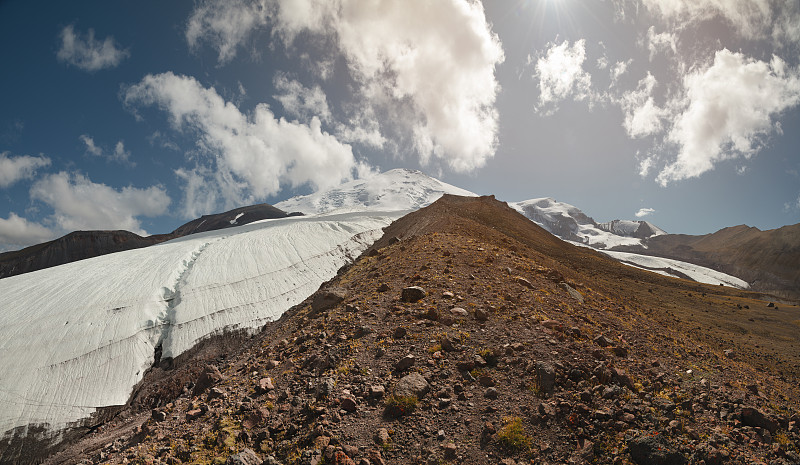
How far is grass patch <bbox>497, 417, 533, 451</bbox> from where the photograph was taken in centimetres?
476

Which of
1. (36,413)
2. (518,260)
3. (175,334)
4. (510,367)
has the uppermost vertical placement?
(518,260)

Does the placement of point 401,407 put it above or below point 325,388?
below

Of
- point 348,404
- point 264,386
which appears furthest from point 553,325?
point 264,386

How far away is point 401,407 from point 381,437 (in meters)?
0.62

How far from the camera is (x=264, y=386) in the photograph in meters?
6.70

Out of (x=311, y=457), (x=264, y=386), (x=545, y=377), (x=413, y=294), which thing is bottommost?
(x=311, y=457)

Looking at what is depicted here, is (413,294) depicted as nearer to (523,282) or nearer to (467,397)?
(467,397)

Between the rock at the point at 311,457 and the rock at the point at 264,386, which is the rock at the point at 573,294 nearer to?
the rock at the point at 311,457

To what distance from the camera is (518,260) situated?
13.8 metres

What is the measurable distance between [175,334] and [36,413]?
21.5ft

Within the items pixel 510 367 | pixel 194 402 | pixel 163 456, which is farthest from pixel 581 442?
pixel 194 402

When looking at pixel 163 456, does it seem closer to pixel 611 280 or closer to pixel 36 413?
pixel 36 413

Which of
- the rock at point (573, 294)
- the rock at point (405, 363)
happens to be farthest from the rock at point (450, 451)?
the rock at point (573, 294)

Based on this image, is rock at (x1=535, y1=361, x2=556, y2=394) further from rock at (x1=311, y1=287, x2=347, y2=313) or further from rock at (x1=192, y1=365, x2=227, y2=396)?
rock at (x1=192, y1=365, x2=227, y2=396)
